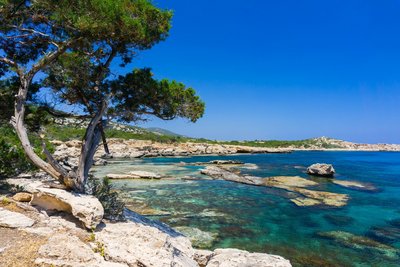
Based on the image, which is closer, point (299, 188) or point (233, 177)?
point (299, 188)

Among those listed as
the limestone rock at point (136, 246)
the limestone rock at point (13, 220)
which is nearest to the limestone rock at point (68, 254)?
the limestone rock at point (136, 246)

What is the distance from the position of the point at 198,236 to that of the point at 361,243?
9.49 meters

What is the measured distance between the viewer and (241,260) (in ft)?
33.3

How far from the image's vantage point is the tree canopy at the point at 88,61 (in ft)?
34.1

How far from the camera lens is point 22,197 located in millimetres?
10617

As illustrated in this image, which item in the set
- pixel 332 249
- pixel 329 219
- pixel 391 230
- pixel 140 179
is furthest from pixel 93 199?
pixel 140 179

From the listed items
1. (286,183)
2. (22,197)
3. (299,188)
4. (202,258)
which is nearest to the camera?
(22,197)

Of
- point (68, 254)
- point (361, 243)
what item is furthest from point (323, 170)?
point (68, 254)

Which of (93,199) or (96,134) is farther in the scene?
(96,134)

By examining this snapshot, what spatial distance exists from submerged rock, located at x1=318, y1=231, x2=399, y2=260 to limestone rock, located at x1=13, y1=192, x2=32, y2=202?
53.0ft

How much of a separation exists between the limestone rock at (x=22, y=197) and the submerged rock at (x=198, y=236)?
27.4 ft

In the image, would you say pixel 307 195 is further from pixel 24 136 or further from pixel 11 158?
pixel 24 136

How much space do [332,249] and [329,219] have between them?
249 inches

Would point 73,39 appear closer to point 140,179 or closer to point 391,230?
A: point 391,230
